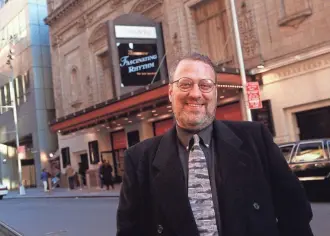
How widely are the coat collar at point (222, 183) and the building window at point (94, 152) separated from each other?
28861 millimetres

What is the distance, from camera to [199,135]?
7.32 ft

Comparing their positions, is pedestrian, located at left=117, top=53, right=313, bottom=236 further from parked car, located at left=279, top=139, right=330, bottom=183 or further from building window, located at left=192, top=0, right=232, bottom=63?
building window, located at left=192, top=0, right=232, bottom=63

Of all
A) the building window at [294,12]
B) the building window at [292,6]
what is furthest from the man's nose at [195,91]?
the building window at [292,6]

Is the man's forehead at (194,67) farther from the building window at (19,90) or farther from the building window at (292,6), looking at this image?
the building window at (19,90)

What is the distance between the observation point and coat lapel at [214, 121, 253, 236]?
206 centimetres

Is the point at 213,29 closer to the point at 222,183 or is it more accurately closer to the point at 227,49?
the point at 227,49

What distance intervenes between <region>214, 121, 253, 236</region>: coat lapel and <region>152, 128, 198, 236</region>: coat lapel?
0.57ft

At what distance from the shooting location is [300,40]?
60.4 ft

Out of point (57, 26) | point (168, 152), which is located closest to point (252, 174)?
point (168, 152)

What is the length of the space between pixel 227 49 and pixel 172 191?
20337 millimetres

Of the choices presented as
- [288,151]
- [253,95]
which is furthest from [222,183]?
[253,95]

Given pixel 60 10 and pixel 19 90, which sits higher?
pixel 60 10

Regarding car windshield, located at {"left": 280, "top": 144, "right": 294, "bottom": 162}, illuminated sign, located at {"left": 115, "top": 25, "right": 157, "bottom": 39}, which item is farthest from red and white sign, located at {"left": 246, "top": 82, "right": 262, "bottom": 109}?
illuminated sign, located at {"left": 115, "top": 25, "right": 157, "bottom": 39}

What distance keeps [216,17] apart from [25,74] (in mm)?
24097
